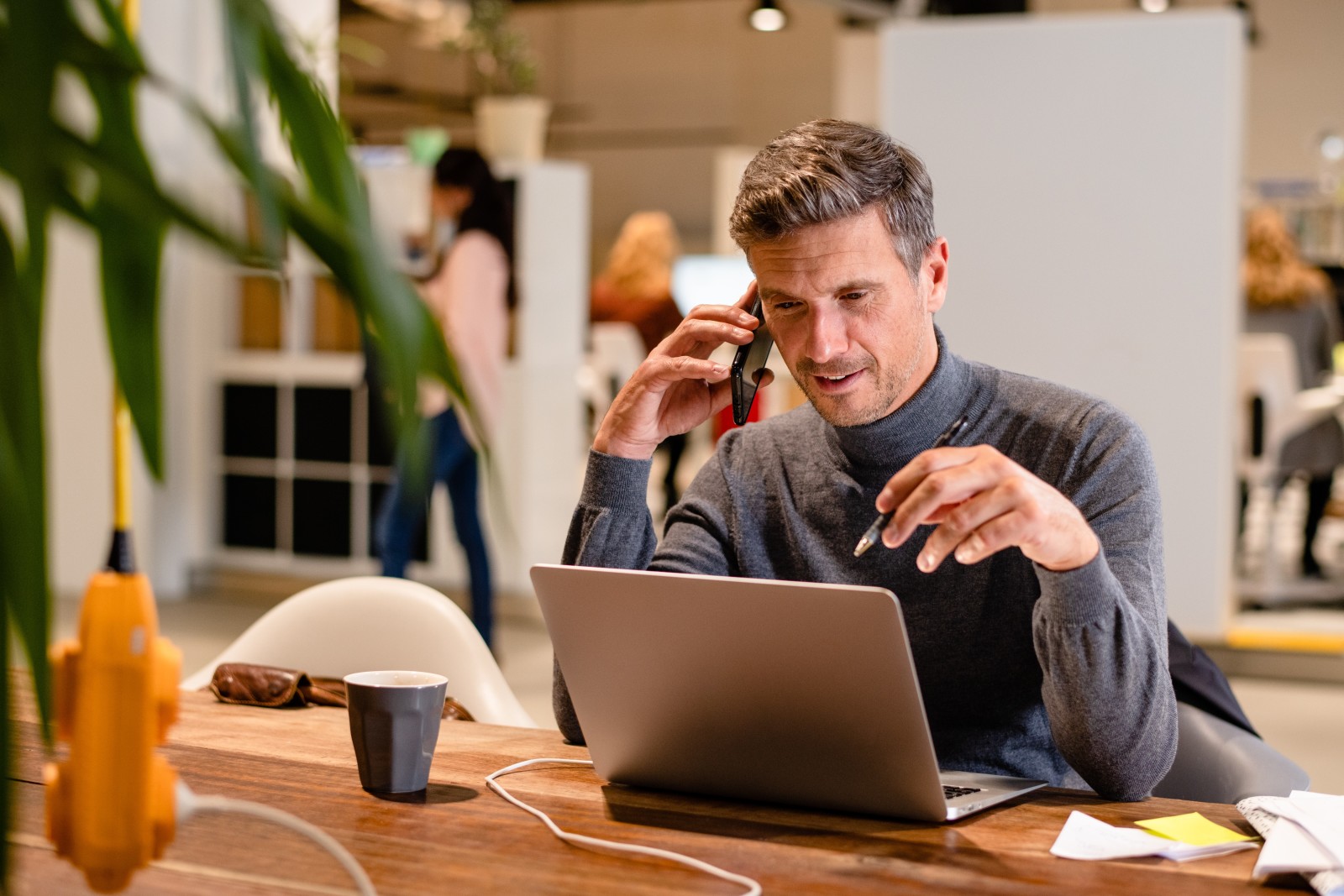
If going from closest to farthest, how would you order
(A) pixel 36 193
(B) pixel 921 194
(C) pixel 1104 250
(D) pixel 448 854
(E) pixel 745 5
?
(A) pixel 36 193 < (D) pixel 448 854 < (B) pixel 921 194 < (C) pixel 1104 250 < (E) pixel 745 5

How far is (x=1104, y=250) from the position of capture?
4.70 m

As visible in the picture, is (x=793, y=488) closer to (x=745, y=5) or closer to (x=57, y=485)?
(x=57, y=485)

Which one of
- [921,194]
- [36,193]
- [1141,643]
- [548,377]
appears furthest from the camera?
[548,377]

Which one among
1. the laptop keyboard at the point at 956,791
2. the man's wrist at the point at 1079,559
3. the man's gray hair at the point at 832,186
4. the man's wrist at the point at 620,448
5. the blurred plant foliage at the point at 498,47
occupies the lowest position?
the laptop keyboard at the point at 956,791

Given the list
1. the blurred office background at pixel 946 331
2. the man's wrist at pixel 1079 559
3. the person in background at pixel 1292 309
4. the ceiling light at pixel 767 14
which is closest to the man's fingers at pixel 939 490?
the man's wrist at pixel 1079 559

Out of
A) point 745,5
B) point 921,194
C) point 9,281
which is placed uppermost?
point 745,5

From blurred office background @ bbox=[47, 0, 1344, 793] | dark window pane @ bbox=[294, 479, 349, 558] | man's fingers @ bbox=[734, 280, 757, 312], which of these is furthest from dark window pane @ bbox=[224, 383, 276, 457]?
man's fingers @ bbox=[734, 280, 757, 312]

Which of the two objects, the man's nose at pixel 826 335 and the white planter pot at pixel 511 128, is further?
the white planter pot at pixel 511 128

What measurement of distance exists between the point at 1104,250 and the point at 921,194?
332cm

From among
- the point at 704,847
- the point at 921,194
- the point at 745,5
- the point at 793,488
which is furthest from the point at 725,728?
the point at 745,5

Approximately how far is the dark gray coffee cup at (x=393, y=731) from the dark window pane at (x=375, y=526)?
4.55 m

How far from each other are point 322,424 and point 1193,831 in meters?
5.22

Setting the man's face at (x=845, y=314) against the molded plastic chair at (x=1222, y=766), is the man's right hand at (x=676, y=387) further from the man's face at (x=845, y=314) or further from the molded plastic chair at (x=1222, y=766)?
the molded plastic chair at (x=1222, y=766)

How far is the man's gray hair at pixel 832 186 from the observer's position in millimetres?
1527
